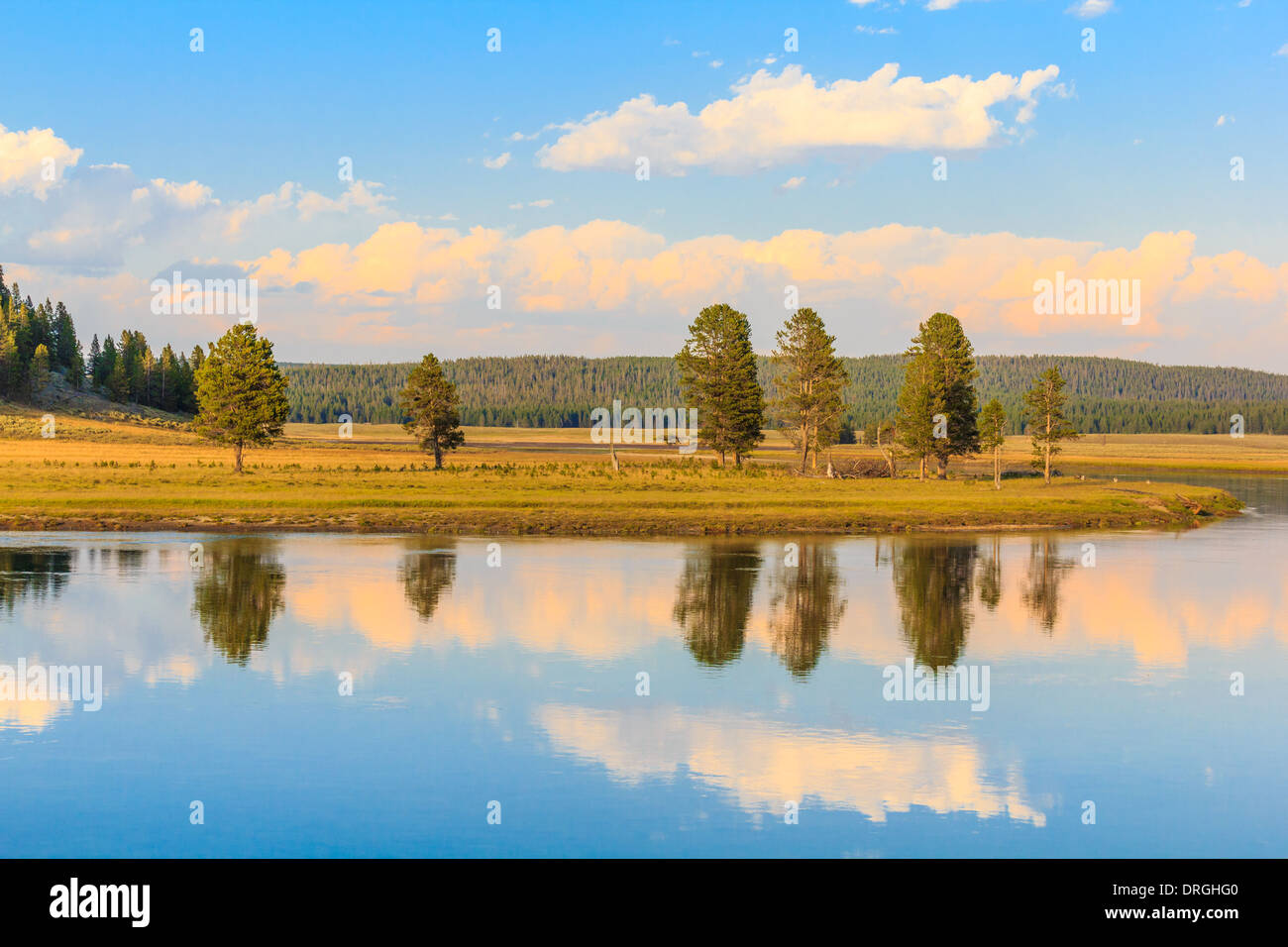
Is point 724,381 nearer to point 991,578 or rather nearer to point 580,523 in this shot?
point 580,523

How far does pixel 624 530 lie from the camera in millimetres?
51719

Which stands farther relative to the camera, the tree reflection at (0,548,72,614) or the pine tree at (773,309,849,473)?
the pine tree at (773,309,849,473)

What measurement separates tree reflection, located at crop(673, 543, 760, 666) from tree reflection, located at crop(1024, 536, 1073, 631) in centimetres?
738

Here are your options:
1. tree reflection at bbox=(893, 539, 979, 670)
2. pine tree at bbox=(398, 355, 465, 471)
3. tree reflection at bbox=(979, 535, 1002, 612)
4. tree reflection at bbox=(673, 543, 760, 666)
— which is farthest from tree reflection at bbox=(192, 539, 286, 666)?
pine tree at bbox=(398, 355, 465, 471)

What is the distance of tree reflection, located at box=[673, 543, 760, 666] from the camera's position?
85.3ft

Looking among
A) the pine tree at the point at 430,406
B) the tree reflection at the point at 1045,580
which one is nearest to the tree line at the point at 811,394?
the pine tree at the point at 430,406

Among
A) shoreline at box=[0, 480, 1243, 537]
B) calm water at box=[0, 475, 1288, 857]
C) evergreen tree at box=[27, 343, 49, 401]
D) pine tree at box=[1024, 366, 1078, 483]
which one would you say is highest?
evergreen tree at box=[27, 343, 49, 401]

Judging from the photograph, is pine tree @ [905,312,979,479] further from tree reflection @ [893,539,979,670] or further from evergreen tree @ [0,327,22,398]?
evergreen tree @ [0,327,22,398]

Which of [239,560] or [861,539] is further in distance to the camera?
[861,539]

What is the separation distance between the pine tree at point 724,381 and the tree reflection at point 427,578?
46.2 m

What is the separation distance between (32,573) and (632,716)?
24135mm
